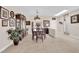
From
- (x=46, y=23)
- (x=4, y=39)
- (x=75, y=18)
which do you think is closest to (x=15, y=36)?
(x=4, y=39)

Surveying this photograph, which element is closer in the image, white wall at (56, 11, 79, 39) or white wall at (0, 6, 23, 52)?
white wall at (0, 6, 23, 52)

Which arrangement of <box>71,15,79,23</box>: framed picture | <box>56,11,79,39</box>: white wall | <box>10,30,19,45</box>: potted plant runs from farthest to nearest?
<box>56,11,79,39</box>: white wall < <box>71,15,79,23</box>: framed picture < <box>10,30,19,45</box>: potted plant

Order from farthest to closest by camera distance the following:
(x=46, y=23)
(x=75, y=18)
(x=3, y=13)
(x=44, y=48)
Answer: (x=75, y=18)
(x=46, y=23)
(x=44, y=48)
(x=3, y=13)

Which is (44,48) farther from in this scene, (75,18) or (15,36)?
(75,18)

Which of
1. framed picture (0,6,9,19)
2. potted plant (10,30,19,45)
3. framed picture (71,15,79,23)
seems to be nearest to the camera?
framed picture (0,6,9,19)

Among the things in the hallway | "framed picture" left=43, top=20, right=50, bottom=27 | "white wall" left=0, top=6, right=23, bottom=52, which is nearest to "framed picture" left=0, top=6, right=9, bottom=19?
"white wall" left=0, top=6, right=23, bottom=52

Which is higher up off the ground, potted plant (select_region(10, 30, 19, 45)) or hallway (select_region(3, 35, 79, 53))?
potted plant (select_region(10, 30, 19, 45))

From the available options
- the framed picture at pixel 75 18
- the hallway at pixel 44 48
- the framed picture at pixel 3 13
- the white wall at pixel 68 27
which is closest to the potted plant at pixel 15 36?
the hallway at pixel 44 48

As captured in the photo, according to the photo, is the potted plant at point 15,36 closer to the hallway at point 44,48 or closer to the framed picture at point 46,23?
the hallway at point 44,48

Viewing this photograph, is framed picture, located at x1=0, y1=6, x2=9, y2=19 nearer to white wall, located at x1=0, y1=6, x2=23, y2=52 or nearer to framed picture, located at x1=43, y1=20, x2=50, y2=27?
white wall, located at x1=0, y1=6, x2=23, y2=52

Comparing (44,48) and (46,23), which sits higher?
(46,23)

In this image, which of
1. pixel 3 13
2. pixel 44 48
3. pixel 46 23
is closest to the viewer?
pixel 3 13

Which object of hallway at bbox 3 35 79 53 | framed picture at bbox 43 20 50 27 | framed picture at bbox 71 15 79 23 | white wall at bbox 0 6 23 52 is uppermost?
framed picture at bbox 71 15 79 23
